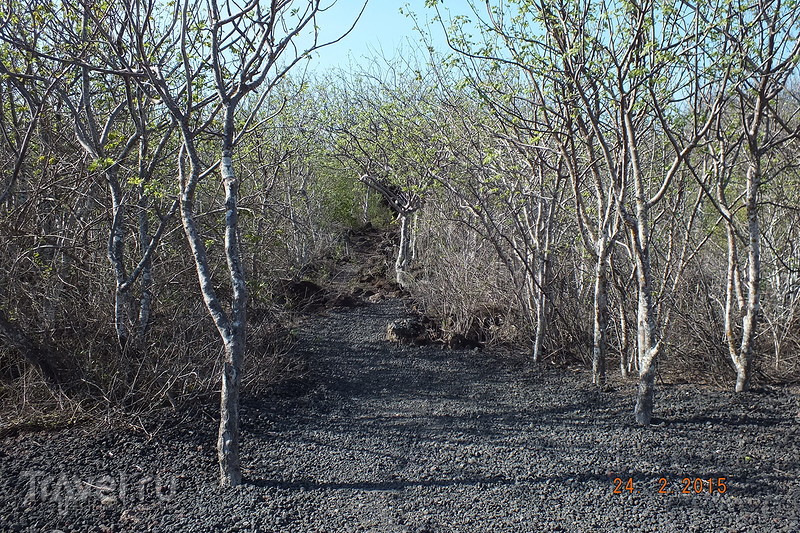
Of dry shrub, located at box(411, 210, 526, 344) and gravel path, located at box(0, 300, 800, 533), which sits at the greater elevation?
A: dry shrub, located at box(411, 210, 526, 344)

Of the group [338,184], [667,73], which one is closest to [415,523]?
[667,73]

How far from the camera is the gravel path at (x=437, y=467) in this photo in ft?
10.6

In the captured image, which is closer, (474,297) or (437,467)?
(437,467)

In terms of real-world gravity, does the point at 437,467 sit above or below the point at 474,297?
below

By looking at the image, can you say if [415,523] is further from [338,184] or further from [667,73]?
[338,184]

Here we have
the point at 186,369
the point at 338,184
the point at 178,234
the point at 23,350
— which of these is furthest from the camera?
the point at 338,184

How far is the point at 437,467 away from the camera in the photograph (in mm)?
3789

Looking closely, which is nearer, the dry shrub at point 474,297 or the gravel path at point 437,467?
the gravel path at point 437,467

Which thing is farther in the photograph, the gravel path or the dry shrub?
the dry shrub

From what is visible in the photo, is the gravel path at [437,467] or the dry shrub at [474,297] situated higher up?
the dry shrub at [474,297]

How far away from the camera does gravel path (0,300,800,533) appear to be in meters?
3.22

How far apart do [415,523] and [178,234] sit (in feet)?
11.9

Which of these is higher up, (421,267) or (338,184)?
(338,184)

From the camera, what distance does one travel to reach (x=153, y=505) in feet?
11.3
